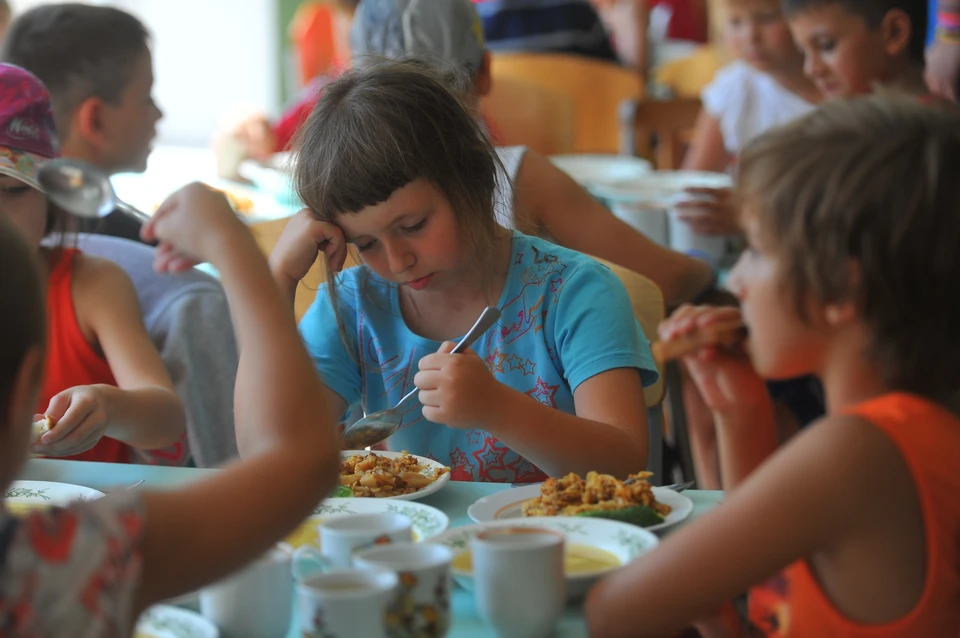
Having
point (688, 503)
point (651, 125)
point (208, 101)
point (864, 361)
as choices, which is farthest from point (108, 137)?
point (208, 101)

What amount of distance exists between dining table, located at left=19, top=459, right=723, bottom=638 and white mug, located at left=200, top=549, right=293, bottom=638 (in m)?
0.03

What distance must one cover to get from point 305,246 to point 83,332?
17.9 inches

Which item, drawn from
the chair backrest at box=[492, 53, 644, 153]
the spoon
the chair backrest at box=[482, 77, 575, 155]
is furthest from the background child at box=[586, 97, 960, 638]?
the chair backrest at box=[492, 53, 644, 153]

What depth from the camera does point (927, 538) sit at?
78cm

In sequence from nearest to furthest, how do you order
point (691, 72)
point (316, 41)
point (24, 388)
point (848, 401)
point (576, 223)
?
point (24, 388), point (848, 401), point (576, 223), point (691, 72), point (316, 41)

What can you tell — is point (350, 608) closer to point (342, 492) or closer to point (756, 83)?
point (342, 492)

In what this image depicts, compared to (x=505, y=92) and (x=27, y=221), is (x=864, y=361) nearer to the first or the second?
(x=27, y=221)

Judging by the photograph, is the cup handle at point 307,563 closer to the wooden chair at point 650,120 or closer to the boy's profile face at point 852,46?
the boy's profile face at point 852,46

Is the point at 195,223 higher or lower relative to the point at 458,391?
higher

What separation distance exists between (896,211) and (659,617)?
0.34 m

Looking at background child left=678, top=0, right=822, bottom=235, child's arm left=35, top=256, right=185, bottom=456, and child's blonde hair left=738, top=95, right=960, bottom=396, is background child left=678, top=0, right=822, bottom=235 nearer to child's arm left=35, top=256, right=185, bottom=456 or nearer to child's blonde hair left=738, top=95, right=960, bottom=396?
child's arm left=35, top=256, right=185, bottom=456

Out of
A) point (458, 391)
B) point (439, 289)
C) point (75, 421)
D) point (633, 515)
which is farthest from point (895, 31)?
point (75, 421)

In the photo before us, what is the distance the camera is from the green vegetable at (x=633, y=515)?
98 cm

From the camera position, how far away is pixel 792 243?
2.75 ft
